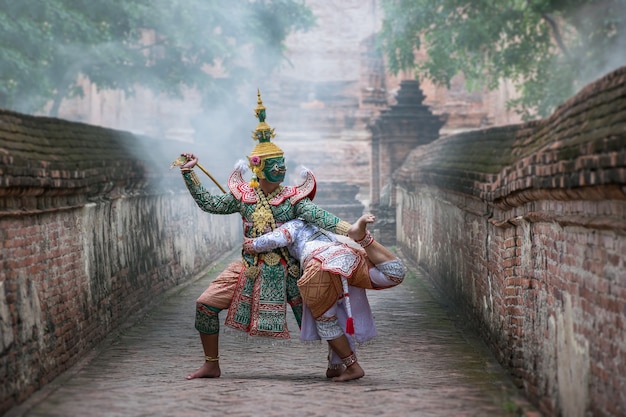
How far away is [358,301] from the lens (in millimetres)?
7617

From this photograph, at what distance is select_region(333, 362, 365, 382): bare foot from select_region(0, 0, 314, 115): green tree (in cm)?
1262

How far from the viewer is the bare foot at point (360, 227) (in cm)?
720

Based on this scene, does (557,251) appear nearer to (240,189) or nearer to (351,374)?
(351,374)

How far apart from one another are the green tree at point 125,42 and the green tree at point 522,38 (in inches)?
125

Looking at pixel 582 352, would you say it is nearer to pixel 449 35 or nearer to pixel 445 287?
pixel 445 287

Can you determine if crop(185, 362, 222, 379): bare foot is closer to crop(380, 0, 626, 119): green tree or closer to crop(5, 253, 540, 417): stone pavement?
crop(5, 253, 540, 417): stone pavement

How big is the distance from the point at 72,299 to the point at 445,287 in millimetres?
5256

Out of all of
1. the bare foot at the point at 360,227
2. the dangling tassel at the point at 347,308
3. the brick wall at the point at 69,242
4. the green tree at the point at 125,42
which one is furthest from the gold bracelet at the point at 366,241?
the green tree at the point at 125,42

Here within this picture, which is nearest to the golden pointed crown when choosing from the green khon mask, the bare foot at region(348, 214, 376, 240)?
the green khon mask

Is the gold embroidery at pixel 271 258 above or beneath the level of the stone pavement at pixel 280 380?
above

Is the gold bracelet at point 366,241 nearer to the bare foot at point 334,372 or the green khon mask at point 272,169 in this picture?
the green khon mask at point 272,169

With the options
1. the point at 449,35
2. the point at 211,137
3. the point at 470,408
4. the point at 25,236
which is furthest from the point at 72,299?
the point at 211,137

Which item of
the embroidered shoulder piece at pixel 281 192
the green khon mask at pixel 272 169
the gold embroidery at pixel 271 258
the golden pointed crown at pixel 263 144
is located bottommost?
the gold embroidery at pixel 271 258

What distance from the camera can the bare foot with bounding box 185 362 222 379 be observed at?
7.53 metres
